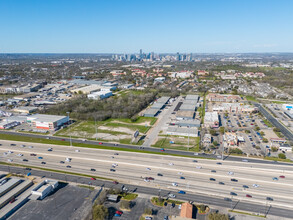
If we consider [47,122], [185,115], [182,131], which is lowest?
[182,131]

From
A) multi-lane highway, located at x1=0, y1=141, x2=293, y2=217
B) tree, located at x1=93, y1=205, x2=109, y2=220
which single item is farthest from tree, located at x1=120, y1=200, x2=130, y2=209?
multi-lane highway, located at x1=0, y1=141, x2=293, y2=217

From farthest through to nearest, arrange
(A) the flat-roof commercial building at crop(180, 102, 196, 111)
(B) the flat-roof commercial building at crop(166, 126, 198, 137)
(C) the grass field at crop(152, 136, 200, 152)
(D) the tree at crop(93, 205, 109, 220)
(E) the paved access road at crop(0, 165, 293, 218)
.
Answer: (A) the flat-roof commercial building at crop(180, 102, 196, 111)
(B) the flat-roof commercial building at crop(166, 126, 198, 137)
(C) the grass field at crop(152, 136, 200, 152)
(E) the paved access road at crop(0, 165, 293, 218)
(D) the tree at crop(93, 205, 109, 220)

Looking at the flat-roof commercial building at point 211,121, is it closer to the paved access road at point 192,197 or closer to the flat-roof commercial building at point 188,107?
the flat-roof commercial building at point 188,107

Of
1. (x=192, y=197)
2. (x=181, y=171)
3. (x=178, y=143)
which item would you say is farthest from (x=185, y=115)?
(x=192, y=197)

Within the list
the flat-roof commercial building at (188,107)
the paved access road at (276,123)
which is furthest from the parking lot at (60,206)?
the paved access road at (276,123)

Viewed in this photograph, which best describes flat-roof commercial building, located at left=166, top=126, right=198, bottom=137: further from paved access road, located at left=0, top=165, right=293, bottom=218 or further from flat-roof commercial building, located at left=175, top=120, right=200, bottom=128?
paved access road, located at left=0, top=165, right=293, bottom=218

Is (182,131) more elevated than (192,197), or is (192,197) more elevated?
(182,131)

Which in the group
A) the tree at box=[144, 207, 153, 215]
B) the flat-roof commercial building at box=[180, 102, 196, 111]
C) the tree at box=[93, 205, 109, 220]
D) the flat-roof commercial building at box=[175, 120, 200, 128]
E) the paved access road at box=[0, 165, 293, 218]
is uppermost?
the flat-roof commercial building at box=[180, 102, 196, 111]

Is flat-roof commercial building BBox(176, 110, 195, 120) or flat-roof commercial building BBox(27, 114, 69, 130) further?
flat-roof commercial building BBox(176, 110, 195, 120)

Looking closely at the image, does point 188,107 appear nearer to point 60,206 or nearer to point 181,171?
point 181,171

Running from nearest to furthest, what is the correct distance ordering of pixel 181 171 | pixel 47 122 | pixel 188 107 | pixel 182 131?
pixel 181 171, pixel 182 131, pixel 47 122, pixel 188 107
